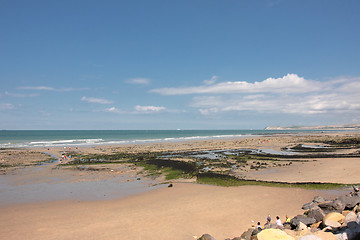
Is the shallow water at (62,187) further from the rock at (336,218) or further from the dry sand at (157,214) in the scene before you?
the rock at (336,218)

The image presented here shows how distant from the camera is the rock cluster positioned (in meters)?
Result: 8.52

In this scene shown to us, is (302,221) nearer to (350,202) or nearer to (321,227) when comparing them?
(321,227)

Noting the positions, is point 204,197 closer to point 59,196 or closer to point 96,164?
point 59,196

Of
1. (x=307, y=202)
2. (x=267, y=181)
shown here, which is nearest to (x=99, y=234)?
(x=307, y=202)

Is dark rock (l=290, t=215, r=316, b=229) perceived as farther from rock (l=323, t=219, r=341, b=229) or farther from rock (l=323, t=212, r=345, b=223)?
rock (l=323, t=219, r=341, b=229)

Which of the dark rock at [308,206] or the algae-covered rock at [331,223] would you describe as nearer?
the algae-covered rock at [331,223]

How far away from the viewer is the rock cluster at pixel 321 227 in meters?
8.52

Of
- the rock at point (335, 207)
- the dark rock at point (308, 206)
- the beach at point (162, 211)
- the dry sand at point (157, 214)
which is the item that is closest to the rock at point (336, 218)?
the rock at point (335, 207)

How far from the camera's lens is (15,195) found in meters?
18.6

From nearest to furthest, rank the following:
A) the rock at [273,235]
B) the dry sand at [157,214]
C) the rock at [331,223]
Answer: the rock at [273,235] → the rock at [331,223] → the dry sand at [157,214]

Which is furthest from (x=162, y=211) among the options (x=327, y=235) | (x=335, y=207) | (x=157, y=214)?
(x=335, y=207)

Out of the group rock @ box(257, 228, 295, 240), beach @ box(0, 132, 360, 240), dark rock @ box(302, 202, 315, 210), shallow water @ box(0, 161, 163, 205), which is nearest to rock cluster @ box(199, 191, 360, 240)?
rock @ box(257, 228, 295, 240)

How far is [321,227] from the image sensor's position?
1023 cm

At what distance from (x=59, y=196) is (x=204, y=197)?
441 inches
